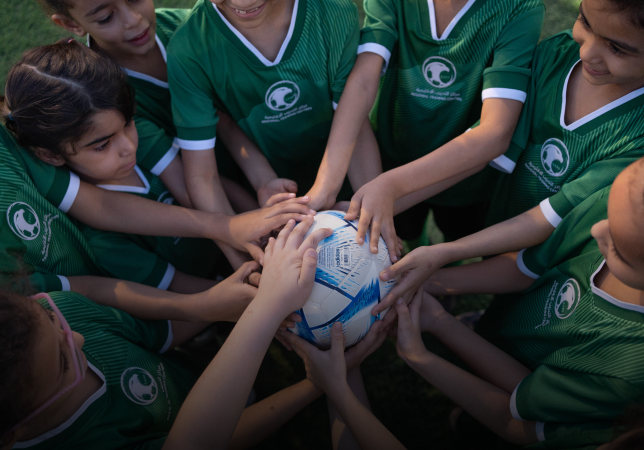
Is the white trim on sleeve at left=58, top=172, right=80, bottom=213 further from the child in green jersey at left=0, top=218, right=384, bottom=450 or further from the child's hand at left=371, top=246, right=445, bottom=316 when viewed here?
the child's hand at left=371, top=246, right=445, bottom=316

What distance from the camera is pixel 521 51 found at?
1630mm

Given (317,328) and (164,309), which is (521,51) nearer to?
(317,328)

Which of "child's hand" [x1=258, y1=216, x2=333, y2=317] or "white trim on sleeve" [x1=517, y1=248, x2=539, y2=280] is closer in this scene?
"child's hand" [x1=258, y1=216, x2=333, y2=317]

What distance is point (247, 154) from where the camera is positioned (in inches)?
80.4

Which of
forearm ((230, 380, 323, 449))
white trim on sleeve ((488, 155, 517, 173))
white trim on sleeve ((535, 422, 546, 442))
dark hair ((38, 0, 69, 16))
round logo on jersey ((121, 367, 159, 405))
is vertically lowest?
forearm ((230, 380, 323, 449))

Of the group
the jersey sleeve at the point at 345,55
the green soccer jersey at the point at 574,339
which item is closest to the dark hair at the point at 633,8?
the green soccer jersey at the point at 574,339

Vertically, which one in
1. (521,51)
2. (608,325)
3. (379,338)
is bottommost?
(379,338)

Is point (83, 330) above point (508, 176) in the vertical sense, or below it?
below

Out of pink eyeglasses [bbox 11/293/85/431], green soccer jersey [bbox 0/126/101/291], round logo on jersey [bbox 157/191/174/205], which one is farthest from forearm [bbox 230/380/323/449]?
round logo on jersey [bbox 157/191/174/205]

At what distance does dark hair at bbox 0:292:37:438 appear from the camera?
98cm

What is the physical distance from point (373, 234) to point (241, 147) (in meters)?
0.90

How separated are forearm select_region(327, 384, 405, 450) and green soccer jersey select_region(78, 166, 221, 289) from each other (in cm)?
97

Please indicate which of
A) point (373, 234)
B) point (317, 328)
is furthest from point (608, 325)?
point (317, 328)

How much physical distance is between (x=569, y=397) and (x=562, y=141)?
0.90m
